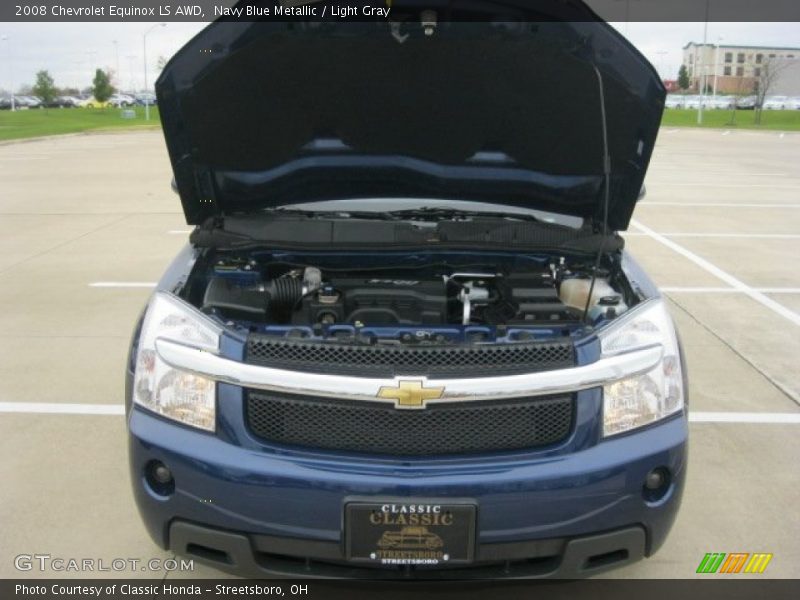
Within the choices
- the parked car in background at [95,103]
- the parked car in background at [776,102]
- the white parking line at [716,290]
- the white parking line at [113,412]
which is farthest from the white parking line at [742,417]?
the parked car in background at [776,102]

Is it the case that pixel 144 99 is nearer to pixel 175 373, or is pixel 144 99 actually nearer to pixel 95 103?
pixel 95 103

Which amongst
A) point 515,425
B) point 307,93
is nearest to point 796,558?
point 515,425

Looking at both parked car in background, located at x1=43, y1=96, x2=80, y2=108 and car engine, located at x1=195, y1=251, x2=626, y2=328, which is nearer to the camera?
car engine, located at x1=195, y1=251, x2=626, y2=328

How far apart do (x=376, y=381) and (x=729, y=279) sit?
19.2 feet

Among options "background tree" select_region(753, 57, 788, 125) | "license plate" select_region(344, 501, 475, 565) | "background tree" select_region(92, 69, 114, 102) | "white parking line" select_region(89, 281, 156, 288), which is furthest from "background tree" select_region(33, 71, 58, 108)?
"license plate" select_region(344, 501, 475, 565)

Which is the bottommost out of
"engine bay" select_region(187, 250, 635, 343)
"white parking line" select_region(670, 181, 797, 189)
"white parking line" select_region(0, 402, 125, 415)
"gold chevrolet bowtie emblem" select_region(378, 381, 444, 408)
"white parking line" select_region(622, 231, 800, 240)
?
"white parking line" select_region(0, 402, 125, 415)

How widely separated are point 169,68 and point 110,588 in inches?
71.8

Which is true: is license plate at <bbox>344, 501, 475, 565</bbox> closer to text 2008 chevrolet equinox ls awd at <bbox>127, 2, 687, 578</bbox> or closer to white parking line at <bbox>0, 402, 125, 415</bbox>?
text 2008 chevrolet equinox ls awd at <bbox>127, 2, 687, 578</bbox>

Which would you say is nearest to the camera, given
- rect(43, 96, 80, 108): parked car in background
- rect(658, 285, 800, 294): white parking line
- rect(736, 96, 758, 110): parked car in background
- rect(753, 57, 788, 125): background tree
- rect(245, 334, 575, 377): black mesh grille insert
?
rect(245, 334, 575, 377): black mesh grille insert

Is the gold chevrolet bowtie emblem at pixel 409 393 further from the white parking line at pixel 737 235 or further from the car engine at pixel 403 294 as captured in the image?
the white parking line at pixel 737 235

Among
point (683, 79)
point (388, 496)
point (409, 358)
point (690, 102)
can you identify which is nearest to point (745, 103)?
point (690, 102)

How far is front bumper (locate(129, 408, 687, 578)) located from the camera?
216cm

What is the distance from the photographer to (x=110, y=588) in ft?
8.85

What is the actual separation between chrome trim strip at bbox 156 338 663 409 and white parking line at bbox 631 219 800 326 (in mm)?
4345
